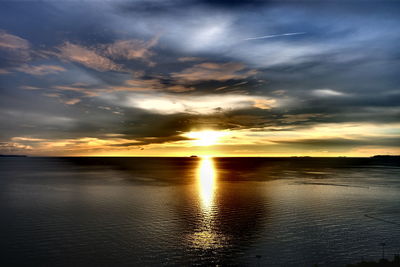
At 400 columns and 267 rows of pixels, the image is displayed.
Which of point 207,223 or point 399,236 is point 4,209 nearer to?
point 207,223

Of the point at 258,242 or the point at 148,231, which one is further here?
the point at 148,231

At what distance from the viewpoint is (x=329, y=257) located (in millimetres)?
41250

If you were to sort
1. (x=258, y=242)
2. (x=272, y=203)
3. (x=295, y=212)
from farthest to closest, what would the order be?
(x=272, y=203) < (x=295, y=212) < (x=258, y=242)

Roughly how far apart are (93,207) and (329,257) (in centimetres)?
6065

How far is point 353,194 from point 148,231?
8154 cm

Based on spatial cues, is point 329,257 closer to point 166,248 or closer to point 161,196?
point 166,248

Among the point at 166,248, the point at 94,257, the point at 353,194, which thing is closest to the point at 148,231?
the point at 166,248

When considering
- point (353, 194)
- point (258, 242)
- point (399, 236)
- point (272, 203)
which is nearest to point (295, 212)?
point (272, 203)

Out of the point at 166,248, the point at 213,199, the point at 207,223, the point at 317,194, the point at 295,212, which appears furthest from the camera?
the point at 317,194

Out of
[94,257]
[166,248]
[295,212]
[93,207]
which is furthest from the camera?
[93,207]

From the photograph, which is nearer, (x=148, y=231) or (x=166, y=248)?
(x=166, y=248)

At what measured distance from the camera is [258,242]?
47469 mm

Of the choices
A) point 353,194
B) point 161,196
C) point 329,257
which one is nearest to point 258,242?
point 329,257

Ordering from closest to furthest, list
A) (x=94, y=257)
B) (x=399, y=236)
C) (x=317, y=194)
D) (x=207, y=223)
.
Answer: (x=94, y=257)
(x=399, y=236)
(x=207, y=223)
(x=317, y=194)
